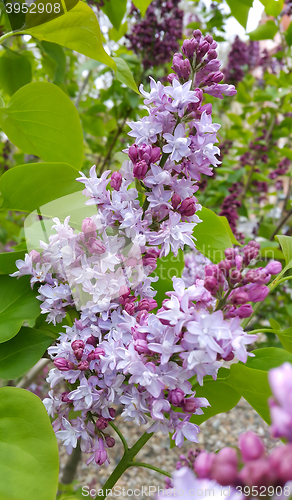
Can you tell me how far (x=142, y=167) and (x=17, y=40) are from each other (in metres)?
1.20

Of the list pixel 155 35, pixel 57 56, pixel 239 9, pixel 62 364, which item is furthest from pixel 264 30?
pixel 62 364

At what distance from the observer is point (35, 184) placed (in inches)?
22.5

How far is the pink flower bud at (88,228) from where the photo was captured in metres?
0.49

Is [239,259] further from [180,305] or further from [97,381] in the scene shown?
Result: [97,381]

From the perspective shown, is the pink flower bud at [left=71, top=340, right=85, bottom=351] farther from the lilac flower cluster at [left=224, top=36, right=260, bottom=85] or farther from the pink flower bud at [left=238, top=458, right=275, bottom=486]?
the lilac flower cluster at [left=224, top=36, right=260, bottom=85]

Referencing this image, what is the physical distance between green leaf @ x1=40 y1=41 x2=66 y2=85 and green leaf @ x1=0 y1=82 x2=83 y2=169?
375 millimetres

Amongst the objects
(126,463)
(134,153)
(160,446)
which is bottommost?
(160,446)

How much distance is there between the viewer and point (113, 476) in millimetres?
501

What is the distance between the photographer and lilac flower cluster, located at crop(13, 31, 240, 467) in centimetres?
44

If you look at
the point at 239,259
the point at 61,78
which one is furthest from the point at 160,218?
the point at 61,78

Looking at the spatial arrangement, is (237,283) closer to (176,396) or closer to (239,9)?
(176,396)

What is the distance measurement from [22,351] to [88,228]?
0.22 m

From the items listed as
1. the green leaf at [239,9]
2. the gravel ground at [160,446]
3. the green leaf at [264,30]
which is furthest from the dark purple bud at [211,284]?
the gravel ground at [160,446]

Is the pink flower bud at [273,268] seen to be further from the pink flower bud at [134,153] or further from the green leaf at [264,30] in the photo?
the green leaf at [264,30]
